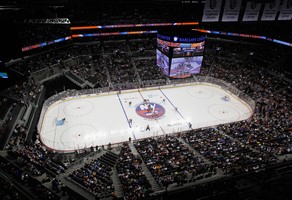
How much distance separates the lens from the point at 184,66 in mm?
30250

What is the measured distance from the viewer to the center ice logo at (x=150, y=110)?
2736cm

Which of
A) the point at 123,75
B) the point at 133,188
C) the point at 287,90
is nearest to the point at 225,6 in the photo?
the point at 287,90

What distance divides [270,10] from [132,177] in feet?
81.4

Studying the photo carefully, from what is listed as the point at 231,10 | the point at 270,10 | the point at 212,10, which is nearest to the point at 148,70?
the point at 212,10

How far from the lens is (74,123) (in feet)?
83.1

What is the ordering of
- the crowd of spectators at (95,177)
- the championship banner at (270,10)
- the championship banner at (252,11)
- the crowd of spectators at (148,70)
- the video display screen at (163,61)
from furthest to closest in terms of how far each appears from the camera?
the crowd of spectators at (148,70) < the video display screen at (163,61) < the championship banner at (270,10) < the championship banner at (252,11) < the crowd of spectators at (95,177)

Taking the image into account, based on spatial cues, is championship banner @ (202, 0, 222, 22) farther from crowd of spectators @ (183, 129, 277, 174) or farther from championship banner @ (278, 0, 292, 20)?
crowd of spectators @ (183, 129, 277, 174)

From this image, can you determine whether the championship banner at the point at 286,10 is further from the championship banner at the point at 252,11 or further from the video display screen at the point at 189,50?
the video display screen at the point at 189,50

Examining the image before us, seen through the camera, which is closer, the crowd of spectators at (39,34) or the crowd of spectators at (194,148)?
the crowd of spectators at (194,148)

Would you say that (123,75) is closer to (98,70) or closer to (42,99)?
(98,70)

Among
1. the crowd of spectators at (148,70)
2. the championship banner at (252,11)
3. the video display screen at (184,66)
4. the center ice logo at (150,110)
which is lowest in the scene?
the center ice logo at (150,110)

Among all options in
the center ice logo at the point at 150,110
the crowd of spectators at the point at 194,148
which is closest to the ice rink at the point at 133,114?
the center ice logo at the point at 150,110

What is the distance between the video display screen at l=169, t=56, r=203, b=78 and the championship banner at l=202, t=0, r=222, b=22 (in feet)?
16.9

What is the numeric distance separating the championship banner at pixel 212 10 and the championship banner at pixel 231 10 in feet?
2.50
